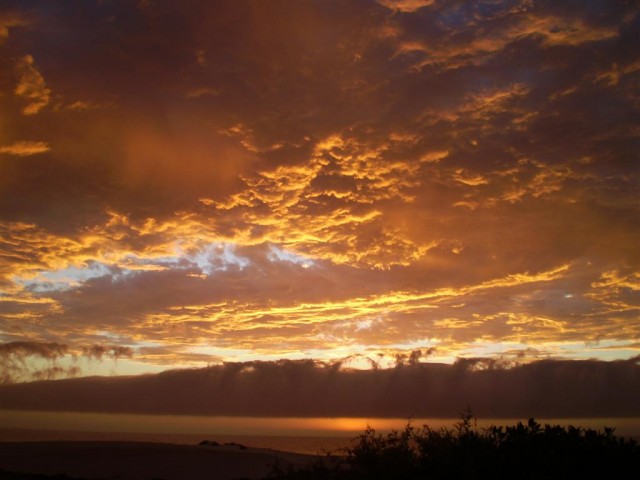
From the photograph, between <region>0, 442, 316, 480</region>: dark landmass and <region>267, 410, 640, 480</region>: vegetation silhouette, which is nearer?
<region>267, 410, 640, 480</region>: vegetation silhouette

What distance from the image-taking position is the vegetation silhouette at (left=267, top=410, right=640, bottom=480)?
A: 444 inches

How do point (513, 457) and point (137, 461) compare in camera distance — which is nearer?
point (513, 457)

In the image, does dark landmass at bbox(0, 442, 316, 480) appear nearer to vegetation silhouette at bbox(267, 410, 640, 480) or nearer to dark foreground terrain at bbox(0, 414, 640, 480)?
dark foreground terrain at bbox(0, 414, 640, 480)

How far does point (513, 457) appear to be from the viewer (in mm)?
11883

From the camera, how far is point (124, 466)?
41031 millimetres

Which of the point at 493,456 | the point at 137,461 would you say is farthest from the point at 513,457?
the point at 137,461

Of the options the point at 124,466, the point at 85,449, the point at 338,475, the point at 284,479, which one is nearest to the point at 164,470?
the point at 124,466

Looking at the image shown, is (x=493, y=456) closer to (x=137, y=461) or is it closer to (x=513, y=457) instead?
(x=513, y=457)

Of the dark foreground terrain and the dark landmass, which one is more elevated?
the dark foreground terrain

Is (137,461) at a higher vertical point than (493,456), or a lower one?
lower

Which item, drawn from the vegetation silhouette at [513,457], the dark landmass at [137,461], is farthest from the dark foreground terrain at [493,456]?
the dark landmass at [137,461]

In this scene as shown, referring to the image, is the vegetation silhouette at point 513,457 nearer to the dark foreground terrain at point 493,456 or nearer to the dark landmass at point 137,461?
the dark foreground terrain at point 493,456

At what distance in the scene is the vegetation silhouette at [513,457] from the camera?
37.0ft

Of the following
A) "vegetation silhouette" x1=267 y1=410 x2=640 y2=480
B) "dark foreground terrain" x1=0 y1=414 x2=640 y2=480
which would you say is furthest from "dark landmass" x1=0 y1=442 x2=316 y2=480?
"vegetation silhouette" x1=267 y1=410 x2=640 y2=480
